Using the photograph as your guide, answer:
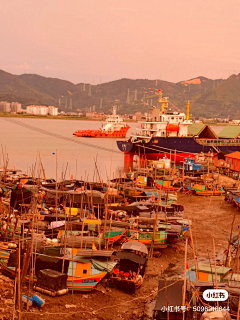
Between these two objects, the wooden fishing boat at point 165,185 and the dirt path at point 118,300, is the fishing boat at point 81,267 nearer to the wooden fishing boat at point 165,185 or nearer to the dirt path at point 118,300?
the dirt path at point 118,300

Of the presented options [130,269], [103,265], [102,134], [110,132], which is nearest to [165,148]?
[130,269]

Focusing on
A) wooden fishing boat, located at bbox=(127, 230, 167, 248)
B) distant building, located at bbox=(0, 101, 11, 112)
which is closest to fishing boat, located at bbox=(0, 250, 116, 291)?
wooden fishing boat, located at bbox=(127, 230, 167, 248)

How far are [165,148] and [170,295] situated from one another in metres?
30.9

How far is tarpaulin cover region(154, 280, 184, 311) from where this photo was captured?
9.08 m

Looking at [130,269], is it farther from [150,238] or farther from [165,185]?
[165,185]

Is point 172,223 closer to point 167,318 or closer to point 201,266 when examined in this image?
point 201,266

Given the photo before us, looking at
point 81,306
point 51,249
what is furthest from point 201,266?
point 51,249

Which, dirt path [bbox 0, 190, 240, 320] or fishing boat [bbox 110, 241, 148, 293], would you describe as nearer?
dirt path [bbox 0, 190, 240, 320]

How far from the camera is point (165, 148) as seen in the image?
39750mm

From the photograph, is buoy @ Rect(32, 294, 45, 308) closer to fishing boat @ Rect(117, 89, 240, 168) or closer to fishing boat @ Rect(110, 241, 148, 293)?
fishing boat @ Rect(110, 241, 148, 293)

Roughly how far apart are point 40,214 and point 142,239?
4.92m

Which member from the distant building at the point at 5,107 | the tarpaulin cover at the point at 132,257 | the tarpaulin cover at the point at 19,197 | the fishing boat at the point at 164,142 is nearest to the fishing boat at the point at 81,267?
the tarpaulin cover at the point at 132,257

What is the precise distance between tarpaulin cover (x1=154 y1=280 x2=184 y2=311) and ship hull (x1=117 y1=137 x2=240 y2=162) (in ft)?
94.4

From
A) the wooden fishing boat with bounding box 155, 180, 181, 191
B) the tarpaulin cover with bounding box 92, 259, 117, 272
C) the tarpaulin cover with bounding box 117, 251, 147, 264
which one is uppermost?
the wooden fishing boat with bounding box 155, 180, 181, 191
